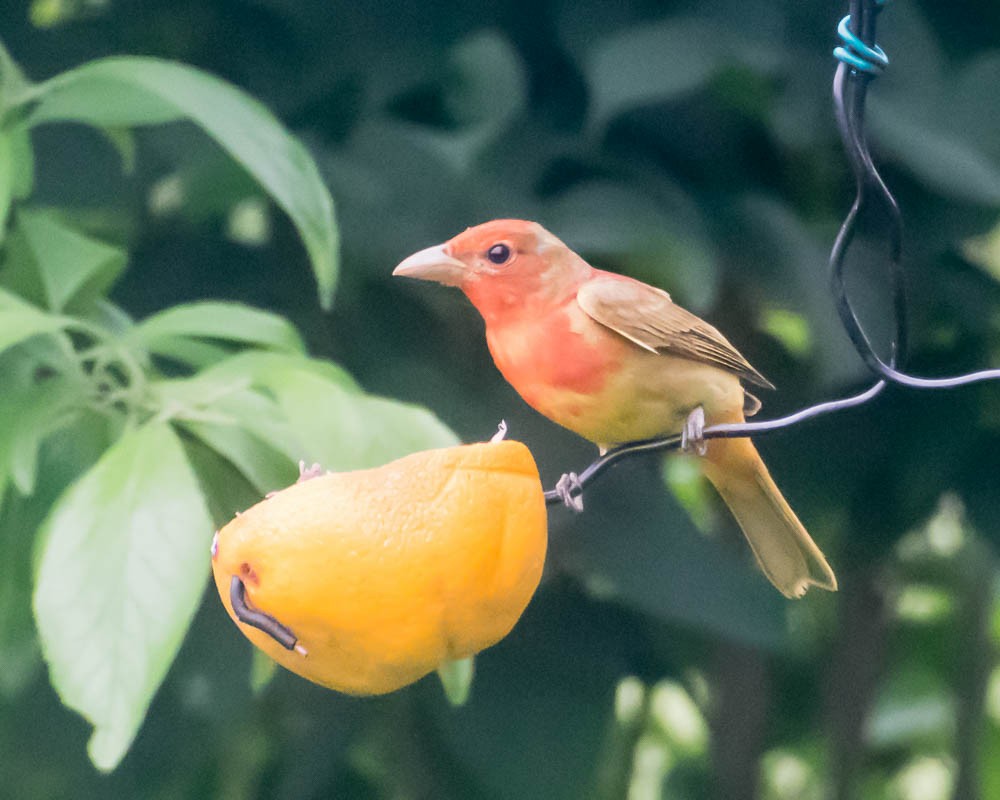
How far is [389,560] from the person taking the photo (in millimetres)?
442

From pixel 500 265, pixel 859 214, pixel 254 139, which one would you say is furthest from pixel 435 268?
pixel 254 139

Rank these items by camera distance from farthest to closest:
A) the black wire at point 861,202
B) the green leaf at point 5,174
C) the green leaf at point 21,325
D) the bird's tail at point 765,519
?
the green leaf at point 5,174
the green leaf at point 21,325
the bird's tail at point 765,519
the black wire at point 861,202

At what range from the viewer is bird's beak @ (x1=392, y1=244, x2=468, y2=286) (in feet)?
1.49

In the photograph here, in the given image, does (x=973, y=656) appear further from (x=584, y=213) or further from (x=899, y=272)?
(x=899, y=272)

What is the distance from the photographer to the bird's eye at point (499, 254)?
18.4 inches

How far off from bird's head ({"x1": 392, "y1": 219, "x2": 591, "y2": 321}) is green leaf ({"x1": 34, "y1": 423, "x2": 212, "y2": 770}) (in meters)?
0.27

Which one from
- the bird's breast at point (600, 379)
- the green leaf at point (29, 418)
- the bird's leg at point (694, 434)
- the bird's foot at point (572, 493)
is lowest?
the green leaf at point (29, 418)

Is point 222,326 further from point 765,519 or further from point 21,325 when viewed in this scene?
point 765,519

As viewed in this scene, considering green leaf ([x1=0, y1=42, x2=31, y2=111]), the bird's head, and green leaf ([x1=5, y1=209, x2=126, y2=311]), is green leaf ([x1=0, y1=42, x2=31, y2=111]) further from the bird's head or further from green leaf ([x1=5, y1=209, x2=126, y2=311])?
the bird's head

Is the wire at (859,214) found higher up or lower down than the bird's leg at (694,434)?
higher up

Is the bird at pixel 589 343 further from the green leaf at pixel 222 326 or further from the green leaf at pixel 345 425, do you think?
the green leaf at pixel 222 326

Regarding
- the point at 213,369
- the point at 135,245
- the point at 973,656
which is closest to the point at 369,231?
the point at 135,245

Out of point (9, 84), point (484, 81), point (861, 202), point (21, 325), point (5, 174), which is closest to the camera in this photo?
point (861, 202)

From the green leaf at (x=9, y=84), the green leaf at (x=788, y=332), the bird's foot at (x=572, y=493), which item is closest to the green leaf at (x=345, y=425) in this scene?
the bird's foot at (x=572, y=493)
